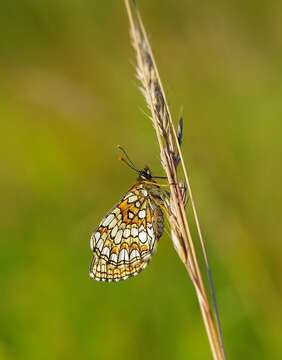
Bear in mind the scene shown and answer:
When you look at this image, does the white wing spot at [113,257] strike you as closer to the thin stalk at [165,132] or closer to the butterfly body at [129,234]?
the butterfly body at [129,234]

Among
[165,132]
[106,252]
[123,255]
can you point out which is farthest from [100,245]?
[165,132]

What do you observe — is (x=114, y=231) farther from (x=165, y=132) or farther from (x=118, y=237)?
(x=165, y=132)

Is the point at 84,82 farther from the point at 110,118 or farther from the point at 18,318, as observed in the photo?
the point at 18,318

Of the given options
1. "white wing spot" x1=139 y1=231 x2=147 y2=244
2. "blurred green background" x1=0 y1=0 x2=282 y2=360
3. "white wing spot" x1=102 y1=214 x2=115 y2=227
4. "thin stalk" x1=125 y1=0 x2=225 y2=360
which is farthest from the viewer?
"blurred green background" x1=0 y1=0 x2=282 y2=360

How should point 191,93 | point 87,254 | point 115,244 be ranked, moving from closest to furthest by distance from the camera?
point 115,244, point 87,254, point 191,93

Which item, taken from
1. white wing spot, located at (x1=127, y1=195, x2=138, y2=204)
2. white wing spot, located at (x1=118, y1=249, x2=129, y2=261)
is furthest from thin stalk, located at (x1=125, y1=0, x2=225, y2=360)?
white wing spot, located at (x1=127, y1=195, x2=138, y2=204)

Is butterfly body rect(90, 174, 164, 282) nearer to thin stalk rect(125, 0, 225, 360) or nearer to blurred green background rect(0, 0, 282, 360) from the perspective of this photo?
thin stalk rect(125, 0, 225, 360)

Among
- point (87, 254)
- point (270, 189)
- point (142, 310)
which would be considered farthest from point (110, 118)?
point (142, 310)

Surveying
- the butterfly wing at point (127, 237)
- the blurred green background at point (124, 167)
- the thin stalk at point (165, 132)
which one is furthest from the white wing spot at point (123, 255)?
the blurred green background at point (124, 167)
